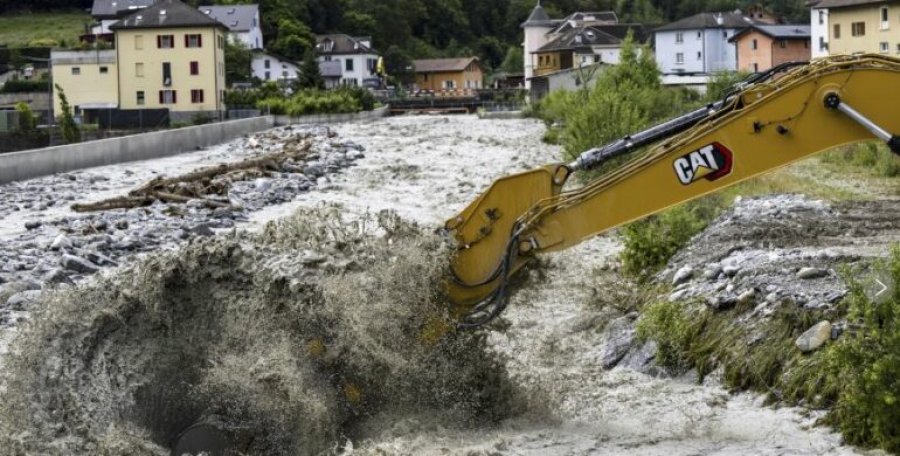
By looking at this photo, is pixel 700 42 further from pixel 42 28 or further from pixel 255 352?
pixel 255 352

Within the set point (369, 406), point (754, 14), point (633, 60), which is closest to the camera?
point (369, 406)

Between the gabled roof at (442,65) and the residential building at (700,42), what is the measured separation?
3944 centimetres

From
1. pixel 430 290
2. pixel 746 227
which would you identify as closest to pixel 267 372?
pixel 430 290

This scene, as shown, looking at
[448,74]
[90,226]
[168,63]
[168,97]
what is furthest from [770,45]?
[90,226]

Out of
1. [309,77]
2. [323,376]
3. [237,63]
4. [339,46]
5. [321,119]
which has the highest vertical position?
[339,46]

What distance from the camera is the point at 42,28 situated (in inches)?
5674

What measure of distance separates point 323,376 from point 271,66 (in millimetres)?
124953

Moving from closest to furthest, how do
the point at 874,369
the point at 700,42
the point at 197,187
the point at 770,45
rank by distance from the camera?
the point at 874,369
the point at 197,187
the point at 770,45
the point at 700,42

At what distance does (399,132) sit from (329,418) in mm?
56194

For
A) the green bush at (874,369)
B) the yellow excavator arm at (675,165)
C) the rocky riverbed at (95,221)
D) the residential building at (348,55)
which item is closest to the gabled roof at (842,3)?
the rocky riverbed at (95,221)

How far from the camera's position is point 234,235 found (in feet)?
35.0

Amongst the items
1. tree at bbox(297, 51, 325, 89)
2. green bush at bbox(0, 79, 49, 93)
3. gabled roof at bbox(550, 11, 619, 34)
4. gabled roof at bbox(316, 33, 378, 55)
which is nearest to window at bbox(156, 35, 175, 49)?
green bush at bbox(0, 79, 49, 93)

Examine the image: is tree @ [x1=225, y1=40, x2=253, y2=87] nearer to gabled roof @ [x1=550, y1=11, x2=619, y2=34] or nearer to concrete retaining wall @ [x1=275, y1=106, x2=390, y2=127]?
gabled roof @ [x1=550, y1=11, x2=619, y2=34]

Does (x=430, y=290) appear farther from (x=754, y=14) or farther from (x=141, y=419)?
(x=754, y=14)
